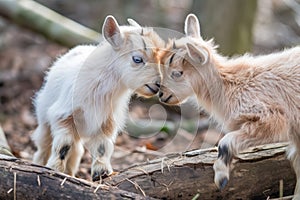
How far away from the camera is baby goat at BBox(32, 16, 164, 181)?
17.5 ft

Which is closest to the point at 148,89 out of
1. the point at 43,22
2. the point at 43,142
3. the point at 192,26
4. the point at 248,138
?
the point at 192,26

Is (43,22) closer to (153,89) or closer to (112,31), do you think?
(112,31)

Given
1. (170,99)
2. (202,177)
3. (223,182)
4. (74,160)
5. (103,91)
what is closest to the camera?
(223,182)

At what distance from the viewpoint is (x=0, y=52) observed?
481 inches

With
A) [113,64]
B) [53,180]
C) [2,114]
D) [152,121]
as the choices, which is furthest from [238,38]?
[53,180]

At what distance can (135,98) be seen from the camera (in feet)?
25.5

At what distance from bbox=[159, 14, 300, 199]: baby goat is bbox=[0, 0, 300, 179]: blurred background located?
28.3 inches

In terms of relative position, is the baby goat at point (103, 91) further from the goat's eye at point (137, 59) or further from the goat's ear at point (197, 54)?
the goat's ear at point (197, 54)

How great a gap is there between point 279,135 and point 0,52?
8246 millimetres

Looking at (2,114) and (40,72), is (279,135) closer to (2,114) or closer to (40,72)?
(2,114)

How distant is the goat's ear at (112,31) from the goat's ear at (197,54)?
23.6 inches

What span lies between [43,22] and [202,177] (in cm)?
500

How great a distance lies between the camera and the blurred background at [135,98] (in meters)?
8.30

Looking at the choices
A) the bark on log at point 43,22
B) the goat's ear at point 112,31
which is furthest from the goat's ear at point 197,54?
the bark on log at point 43,22
